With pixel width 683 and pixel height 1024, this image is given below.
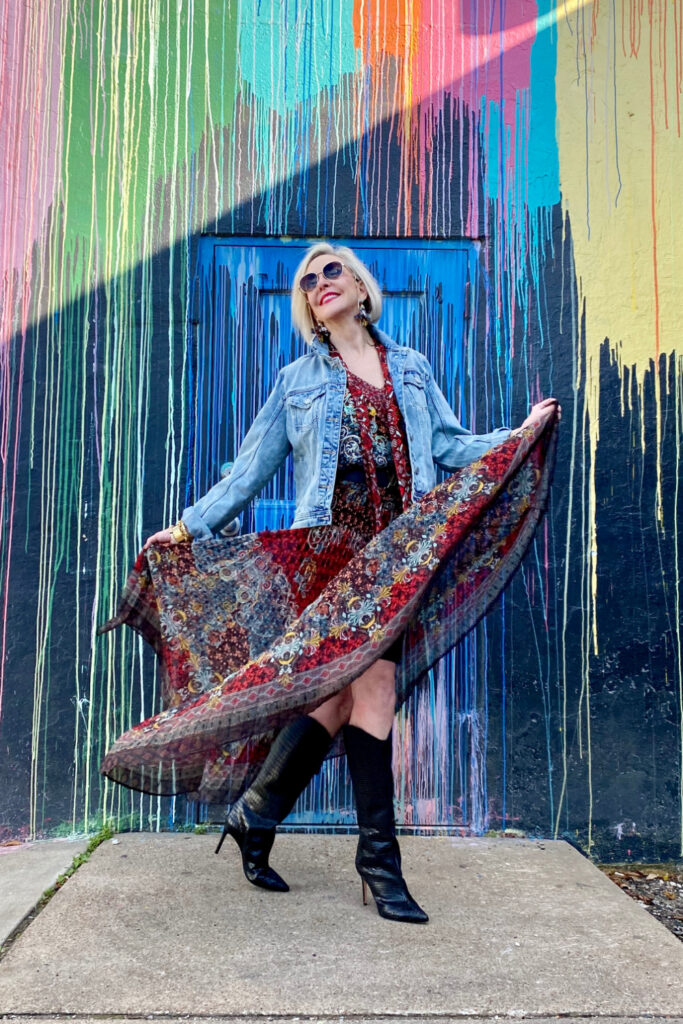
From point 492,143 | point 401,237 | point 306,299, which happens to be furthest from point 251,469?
point 492,143

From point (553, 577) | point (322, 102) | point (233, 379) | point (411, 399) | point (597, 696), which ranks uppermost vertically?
point (322, 102)

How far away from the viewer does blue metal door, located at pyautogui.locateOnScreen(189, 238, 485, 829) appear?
3.77m

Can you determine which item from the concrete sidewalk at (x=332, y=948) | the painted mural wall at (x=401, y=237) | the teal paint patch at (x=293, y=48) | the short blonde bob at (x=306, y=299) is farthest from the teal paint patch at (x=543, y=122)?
the concrete sidewalk at (x=332, y=948)

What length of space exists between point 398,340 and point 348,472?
3.94 ft

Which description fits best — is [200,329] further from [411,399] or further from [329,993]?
[329,993]

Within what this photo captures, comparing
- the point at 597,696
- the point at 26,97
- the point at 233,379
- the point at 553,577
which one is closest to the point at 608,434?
the point at 553,577

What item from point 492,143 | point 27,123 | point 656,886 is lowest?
point 656,886

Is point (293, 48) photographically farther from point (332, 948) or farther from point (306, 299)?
point (332, 948)

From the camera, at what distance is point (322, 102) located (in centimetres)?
394

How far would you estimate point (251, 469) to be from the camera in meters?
3.07

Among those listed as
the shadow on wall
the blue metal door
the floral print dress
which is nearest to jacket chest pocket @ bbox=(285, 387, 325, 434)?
the floral print dress

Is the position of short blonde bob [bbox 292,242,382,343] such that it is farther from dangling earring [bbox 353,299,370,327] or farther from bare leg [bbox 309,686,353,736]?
bare leg [bbox 309,686,353,736]

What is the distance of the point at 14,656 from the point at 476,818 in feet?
7.01

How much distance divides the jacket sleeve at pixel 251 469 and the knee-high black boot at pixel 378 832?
0.88m
